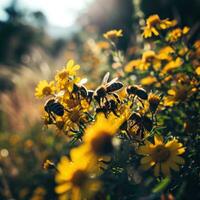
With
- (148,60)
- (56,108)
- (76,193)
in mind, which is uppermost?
(148,60)

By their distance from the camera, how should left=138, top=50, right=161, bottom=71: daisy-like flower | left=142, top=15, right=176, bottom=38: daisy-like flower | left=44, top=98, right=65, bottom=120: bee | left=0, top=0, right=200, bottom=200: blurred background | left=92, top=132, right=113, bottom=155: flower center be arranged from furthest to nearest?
1. left=0, top=0, right=200, bottom=200: blurred background
2. left=138, top=50, right=161, bottom=71: daisy-like flower
3. left=142, top=15, right=176, bottom=38: daisy-like flower
4. left=44, top=98, right=65, bottom=120: bee
5. left=92, top=132, right=113, bottom=155: flower center

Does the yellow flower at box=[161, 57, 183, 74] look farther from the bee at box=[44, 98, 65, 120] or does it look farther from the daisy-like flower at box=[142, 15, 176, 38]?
the bee at box=[44, 98, 65, 120]

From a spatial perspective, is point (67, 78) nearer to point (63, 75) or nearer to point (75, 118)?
point (63, 75)

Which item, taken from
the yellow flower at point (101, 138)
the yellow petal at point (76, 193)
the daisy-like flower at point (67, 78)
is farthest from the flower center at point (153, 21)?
the yellow petal at point (76, 193)

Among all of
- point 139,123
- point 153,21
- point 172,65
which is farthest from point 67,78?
point 172,65

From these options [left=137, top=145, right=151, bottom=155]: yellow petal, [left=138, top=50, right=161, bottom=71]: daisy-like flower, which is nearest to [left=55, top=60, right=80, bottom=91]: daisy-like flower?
[left=137, top=145, right=151, bottom=155]: yellow petal

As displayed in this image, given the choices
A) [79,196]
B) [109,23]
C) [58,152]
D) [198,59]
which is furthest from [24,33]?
[79,196]

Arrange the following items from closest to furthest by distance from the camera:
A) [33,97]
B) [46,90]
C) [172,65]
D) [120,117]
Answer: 1. [120,117]
2. [46,90]
3. [172,65]
4. [33,97]
